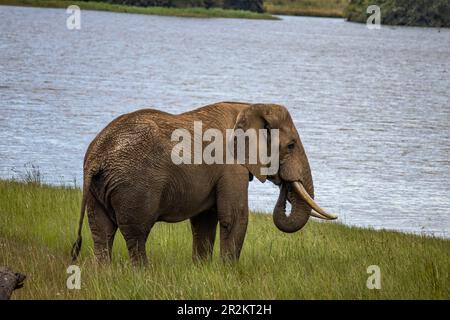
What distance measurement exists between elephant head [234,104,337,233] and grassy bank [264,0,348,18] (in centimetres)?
15453

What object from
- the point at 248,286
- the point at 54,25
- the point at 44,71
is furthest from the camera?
the point at 54,25

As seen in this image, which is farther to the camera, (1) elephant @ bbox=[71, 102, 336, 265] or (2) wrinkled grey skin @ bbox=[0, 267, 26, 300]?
(1) elephant @ bbox=[71, 102, 336, 265]

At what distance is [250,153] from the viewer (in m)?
9.63

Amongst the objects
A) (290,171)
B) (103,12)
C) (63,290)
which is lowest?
(103,12)

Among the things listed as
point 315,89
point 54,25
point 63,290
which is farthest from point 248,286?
point 54,25

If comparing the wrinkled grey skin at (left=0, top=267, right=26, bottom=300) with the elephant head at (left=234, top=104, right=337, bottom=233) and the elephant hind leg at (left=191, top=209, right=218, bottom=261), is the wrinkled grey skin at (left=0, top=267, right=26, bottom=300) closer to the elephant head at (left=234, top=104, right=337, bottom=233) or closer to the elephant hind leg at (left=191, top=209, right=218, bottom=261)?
the elephant hind leg at (left=191, top=209, right=218, bottom=261)

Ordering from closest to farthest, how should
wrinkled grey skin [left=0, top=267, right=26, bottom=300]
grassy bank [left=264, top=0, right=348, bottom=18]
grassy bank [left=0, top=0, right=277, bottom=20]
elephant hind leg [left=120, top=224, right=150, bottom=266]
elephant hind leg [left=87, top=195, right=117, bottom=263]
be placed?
1. wrinkled grey skin [left=0, top=267, right=26, bottom=300]
2. elephant hind leg [left=120, top=224, right=150, bottom=266]
3. elephant hind leg [left=87, top=195, right=117, bottom=263]
4. grassy bank [left=0, top=0, right=277, bottom=20]
5. grassy bank [left=264, top=0, right=348, bottom=18]

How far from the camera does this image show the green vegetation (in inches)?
4649

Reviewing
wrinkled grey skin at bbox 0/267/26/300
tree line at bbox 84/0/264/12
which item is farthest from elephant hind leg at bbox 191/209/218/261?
tree line at bbox 84/0/264/12

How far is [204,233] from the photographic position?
1020 centimetres

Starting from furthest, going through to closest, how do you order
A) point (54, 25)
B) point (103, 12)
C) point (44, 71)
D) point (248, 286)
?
point (103, 12), point (54, 25), point (44, 71), point (248, 286)

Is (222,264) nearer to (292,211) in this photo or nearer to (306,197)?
(292,211)

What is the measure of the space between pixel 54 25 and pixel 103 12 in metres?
35.0
